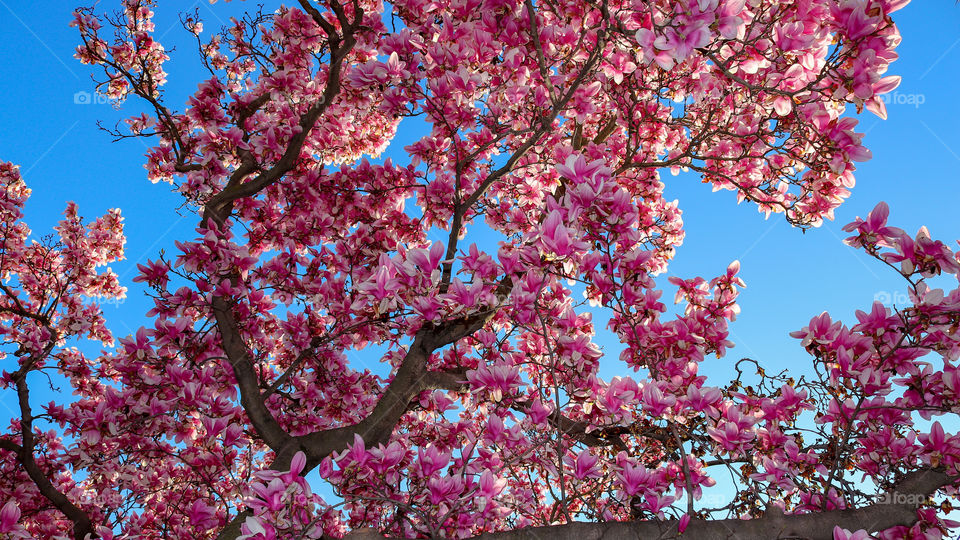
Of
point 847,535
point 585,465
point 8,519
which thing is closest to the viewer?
point 847,535

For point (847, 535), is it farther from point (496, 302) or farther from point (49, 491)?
point (49, 491)

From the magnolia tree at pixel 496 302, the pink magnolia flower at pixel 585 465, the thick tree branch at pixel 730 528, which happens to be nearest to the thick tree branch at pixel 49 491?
the magnolia tree at pixel 496 302

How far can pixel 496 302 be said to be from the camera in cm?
284

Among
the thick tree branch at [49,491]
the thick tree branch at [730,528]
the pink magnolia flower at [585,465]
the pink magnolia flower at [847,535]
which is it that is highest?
the thick tree branch at [49,491]

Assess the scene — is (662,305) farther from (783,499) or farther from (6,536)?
(6,536)

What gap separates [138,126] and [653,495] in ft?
19.5

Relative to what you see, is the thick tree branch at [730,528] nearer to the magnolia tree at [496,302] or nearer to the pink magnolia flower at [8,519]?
the magnolia tree at [496,302]

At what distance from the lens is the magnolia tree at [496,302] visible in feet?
8.00

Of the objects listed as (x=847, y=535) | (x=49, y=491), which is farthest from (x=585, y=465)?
(x=49, y=491)

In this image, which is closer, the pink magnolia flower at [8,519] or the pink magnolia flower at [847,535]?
the pink magnolia flower at [847,535]

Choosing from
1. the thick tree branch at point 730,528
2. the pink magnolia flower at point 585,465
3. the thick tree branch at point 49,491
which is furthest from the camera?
the thick tree branch at point 49,491

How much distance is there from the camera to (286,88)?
5.04m

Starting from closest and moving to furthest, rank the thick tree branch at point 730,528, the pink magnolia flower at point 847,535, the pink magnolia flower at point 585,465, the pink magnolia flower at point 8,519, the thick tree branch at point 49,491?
the pink magnolia flower at point 847,535
the thick tree branch at point 730,528
the pink magnolia flower at point 585,465
the pink magnolia flower at point 8,519
the thick tree branch at point 49,491

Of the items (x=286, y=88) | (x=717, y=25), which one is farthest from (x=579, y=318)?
(x=286, y=88)
